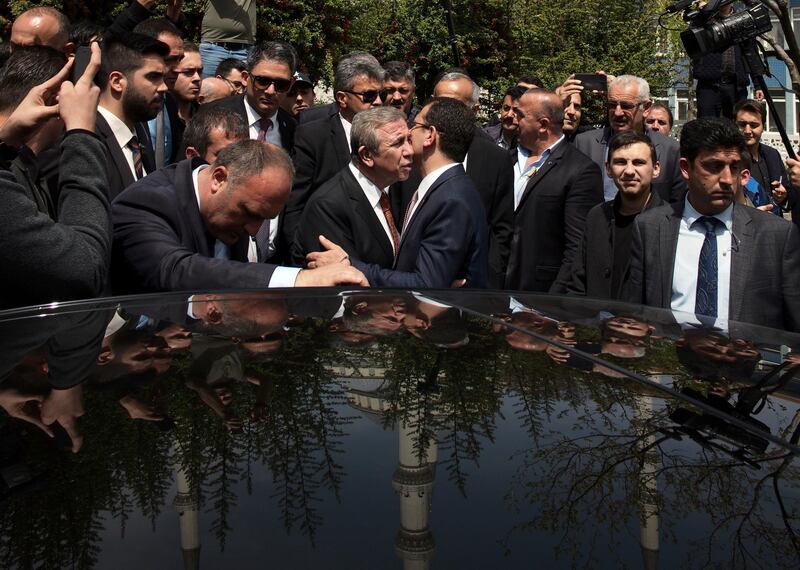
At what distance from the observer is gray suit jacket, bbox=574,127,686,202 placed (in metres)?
6.90

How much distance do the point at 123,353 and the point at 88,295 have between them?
0.99 m

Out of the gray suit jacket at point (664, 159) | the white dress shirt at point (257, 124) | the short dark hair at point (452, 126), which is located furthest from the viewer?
the gray suit jacket at point (664, 159)

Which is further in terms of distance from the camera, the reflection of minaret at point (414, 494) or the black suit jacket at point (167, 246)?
the black suit jacket at point (167, 246)

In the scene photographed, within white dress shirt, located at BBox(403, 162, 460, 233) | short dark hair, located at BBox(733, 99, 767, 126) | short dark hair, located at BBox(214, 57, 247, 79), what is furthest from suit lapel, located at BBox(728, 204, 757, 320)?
short dark hair, located at BBox(214, 57, 247, 79)

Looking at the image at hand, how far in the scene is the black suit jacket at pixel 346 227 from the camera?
4.69 meters

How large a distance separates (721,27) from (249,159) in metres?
3.68

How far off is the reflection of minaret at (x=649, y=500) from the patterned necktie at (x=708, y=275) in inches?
119

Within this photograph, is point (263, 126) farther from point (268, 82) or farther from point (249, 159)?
point (249, 159)

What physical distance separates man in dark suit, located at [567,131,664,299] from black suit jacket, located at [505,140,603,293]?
62 cm

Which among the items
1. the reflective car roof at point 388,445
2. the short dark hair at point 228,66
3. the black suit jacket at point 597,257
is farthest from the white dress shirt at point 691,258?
the short dark hair at point 228,66

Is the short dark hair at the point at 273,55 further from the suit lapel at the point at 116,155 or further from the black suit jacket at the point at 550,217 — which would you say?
the suit lapel at the point at 116,155

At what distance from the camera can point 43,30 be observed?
5.86 meters

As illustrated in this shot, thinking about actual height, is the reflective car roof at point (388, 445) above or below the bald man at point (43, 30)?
below

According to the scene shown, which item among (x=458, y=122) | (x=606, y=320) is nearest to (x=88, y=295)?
(x=606, y=320)
